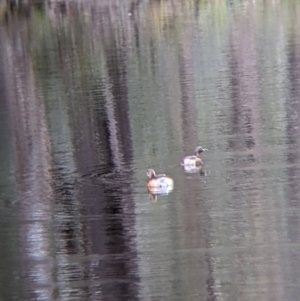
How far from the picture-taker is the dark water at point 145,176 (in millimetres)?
10531

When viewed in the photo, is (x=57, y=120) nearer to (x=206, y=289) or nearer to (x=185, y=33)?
(x=206, y=289)

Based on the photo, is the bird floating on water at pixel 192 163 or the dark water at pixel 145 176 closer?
the dark water at pixel 145 176

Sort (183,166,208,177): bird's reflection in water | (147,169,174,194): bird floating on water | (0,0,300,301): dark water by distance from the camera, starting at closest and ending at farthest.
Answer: (0,0,300,301): dark water < (147,169,174,194): bird floating on water < (183,166,208,177): bird's reflection in water

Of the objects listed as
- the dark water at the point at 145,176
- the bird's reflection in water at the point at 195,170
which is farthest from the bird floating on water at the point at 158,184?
the bird's reflection in water at the point at 195,170

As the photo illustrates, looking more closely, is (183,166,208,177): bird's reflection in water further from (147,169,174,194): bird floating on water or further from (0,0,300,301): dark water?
(147,169,174,194): bird floating on water

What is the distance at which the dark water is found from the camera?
34.6ft

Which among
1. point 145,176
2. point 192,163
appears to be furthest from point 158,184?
point 192,163

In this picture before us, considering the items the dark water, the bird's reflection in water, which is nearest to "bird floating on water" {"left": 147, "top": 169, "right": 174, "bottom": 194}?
the dark water

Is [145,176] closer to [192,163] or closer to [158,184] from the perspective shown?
[192,163]

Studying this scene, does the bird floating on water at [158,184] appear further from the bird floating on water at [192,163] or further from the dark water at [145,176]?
the bird floating on water at [192,163]

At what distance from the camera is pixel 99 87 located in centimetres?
2442

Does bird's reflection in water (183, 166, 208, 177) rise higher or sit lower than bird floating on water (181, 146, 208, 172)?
lower

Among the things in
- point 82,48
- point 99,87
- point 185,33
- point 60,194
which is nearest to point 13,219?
point 60,194

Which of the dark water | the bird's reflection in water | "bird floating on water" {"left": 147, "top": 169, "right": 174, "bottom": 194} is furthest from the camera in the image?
the bird's reflection in water
